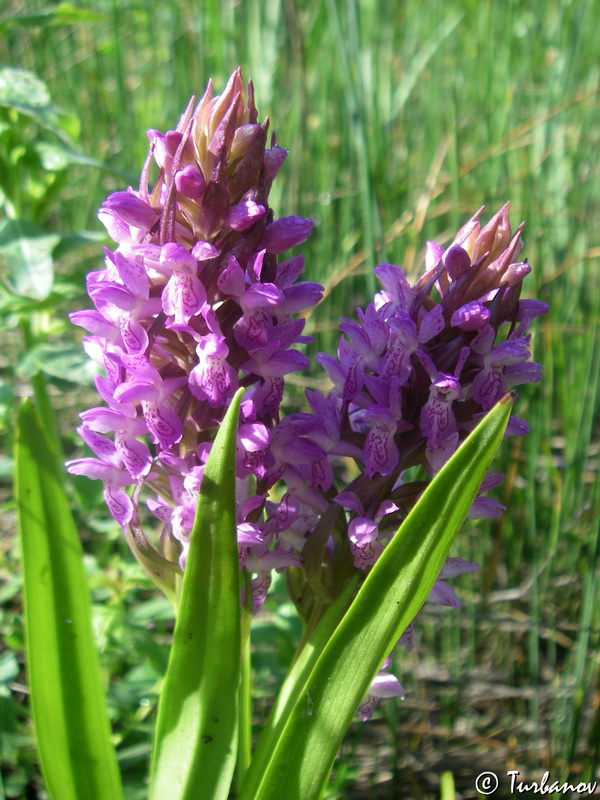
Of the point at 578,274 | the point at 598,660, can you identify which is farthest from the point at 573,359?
the point at 598,660

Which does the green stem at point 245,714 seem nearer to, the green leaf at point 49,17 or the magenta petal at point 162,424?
the magenta petal at point 162,424

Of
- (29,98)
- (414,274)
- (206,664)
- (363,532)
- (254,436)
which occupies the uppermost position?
(29,98)

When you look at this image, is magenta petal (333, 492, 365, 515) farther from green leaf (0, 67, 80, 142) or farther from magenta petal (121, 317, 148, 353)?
green leaf (0, 67, 80, 142)

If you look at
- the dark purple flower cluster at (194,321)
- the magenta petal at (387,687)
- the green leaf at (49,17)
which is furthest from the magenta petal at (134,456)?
the green leaf at (49,17)

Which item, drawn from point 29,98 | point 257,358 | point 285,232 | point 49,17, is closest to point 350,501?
point 257,358

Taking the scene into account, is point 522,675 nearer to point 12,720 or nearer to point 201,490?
point 12,720

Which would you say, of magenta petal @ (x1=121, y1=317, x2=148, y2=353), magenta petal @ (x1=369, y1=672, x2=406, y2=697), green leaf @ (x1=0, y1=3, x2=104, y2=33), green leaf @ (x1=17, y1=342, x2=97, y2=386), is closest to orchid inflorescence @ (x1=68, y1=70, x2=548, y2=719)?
magenta petal @ (x1=121, y1=317, x2=148, y2=353)

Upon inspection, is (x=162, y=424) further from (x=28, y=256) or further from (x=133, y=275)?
(x=28, y=256)
